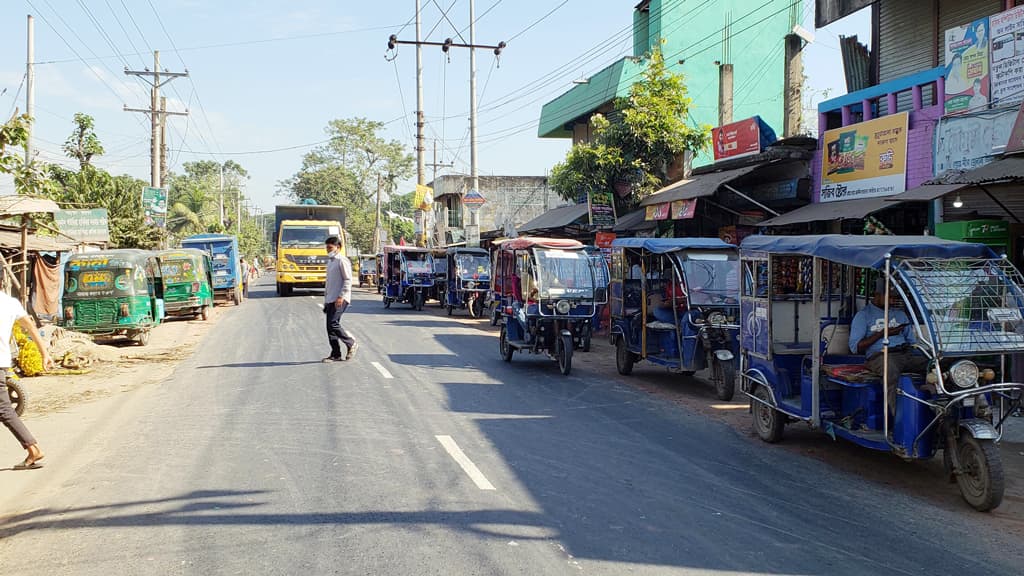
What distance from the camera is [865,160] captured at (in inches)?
611

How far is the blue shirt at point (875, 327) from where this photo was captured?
7422mm

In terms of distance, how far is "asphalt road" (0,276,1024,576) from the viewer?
5.08 metres

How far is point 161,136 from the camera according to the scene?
1359 inches

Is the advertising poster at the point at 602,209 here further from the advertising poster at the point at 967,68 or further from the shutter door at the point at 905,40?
the advertising poster at the point at 967,68

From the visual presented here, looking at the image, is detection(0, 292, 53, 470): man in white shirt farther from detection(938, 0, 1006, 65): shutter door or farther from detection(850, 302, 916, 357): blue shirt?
detection(938, 0, 1006, 65): shutter door

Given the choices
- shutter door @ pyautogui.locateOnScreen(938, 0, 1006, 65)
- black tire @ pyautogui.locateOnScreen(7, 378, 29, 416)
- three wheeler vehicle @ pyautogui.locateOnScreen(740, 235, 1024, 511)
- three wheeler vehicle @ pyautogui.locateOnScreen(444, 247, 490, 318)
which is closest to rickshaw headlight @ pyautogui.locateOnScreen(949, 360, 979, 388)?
three wheeler vehicle @ pyautogui.locateOnScreen(740, 235, 1024, 511)

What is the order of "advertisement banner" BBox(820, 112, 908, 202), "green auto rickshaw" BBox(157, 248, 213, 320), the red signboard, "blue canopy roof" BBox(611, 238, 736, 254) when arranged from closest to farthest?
"blue canopy roof" BBox(611, 238, 736, 254)
"advertisement banner" BBox(820, 112, 908, 202)
the red signboard
"green auto rickshaw" BBox(157, 248, 213, 320)

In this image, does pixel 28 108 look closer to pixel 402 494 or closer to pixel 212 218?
pixel 402 494

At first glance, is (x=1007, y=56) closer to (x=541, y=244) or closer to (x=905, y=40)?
(x=905, y=40)

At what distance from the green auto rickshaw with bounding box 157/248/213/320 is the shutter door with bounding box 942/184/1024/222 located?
2102cm

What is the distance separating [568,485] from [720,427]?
3589 millimetres

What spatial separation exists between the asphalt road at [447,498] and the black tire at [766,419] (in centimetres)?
30

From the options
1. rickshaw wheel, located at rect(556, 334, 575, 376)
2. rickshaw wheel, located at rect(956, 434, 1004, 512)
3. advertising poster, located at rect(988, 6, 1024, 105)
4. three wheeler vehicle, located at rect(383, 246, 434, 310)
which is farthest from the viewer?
three wheeler vehicle, located at rect(383, 246, 434, 310)

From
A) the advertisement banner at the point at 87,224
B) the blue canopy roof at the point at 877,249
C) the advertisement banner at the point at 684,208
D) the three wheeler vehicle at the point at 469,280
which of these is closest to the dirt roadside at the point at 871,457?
the blue canopy roof at the point at 877,249
